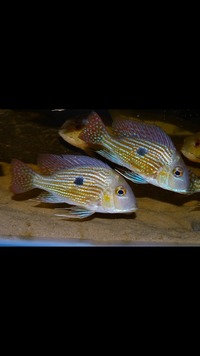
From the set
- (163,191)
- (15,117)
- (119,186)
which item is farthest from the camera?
(15,117)

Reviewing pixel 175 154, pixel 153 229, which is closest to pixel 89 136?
pixel 175 154

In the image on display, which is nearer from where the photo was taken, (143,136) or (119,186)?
(119,186)

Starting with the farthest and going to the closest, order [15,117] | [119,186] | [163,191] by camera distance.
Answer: [15,117], [163,191], [119,186]

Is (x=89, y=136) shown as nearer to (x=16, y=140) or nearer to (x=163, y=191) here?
(x=163, y=191)

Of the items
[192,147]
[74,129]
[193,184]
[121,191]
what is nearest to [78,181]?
[121,191]

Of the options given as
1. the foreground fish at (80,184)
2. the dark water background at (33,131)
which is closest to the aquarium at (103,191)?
the foreground fish at (80,184)

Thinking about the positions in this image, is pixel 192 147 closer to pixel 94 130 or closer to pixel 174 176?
pixel 174 176
